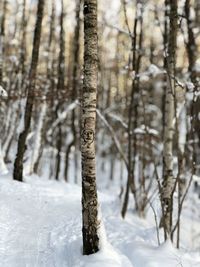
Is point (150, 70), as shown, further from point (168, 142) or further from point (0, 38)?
point (0, 38)

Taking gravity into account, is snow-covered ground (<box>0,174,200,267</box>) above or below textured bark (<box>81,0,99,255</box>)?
below

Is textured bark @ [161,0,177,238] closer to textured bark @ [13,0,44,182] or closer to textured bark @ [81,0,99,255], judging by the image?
textured bark @ [81,0,99,255]

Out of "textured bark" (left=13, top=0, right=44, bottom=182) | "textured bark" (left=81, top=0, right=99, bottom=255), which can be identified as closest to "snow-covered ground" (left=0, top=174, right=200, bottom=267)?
"textured bark" (left=13, top=0, right=44, bottom=182)

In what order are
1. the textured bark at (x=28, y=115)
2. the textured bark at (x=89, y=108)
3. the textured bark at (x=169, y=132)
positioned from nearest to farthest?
the textured bark at (x=89, y=108), the textured bark at (x=169, y=132), the textured bark at (x=28, y=115)

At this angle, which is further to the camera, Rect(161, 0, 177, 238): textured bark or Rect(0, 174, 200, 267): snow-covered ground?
Rect(161, 0, 177, 238): textured bark

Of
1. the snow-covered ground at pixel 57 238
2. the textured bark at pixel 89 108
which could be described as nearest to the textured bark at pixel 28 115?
the snow-covered ground at pixel 57 238

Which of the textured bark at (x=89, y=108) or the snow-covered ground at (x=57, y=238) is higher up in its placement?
the textured bark at (x=89, y=108)

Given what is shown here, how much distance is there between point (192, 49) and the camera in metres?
11.5

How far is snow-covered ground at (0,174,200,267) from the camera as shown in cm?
565

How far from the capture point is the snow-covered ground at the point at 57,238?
5652 mm

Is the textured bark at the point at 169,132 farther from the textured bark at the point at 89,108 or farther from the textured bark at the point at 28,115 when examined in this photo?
the textured bark at the point at 28,115

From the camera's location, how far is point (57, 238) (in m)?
6.59

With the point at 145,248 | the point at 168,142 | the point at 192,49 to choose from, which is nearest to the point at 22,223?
the point at 145,248

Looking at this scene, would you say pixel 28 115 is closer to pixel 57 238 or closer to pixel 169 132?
pixel 169 132
